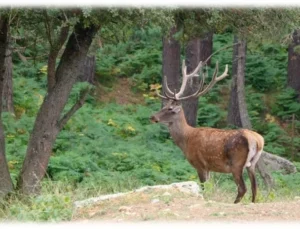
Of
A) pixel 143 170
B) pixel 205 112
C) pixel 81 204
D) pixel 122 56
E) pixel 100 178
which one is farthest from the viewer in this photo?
pixel 122 56

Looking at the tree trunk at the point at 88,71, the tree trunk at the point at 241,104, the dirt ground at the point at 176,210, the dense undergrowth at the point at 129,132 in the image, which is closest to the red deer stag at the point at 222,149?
the dense undergrowth at the point at 129,132

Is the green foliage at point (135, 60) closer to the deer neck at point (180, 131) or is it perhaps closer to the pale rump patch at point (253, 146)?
the deer neck at point (180, 131)

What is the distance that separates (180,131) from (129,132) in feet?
23.3

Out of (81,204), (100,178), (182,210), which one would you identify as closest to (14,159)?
(100,178)

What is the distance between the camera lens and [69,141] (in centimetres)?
1773

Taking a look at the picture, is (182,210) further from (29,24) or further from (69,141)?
(69,141)

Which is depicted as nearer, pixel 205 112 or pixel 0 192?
pixel 0 192

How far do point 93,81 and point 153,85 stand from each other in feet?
5.74

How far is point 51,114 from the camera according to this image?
11.2 meters

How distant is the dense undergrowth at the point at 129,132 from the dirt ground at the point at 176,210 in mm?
468

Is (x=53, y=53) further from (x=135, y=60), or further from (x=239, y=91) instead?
→ (x=135, y=60)

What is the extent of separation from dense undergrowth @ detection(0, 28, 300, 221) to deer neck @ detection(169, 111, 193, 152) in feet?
2.85

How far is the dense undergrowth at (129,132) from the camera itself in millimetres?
11773

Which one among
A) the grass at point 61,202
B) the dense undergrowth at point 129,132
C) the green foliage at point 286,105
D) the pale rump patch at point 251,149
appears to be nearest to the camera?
the grass at point 61,202
